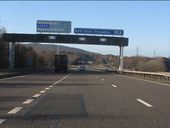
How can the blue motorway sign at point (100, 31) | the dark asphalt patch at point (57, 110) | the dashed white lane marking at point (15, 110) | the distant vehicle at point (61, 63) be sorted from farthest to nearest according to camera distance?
the blue motorway sign at point (100, 31) → the distant vehicle at point (61, 63) → the dashed white lane marking at point (15, 110) → the dark asphalt patch at point (57, 110)

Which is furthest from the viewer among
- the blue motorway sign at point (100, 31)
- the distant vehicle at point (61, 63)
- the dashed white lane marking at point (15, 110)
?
the blue motorway sign at point (100, 31)

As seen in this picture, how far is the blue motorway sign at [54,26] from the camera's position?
85.1 meters

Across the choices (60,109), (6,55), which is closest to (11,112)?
(60,109)

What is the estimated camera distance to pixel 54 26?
85375 millimetres

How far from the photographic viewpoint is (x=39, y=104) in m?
16.6

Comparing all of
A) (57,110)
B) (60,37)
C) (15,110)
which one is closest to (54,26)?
(60,37)

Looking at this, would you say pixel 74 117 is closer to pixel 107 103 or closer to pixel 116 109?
pixel 116 109

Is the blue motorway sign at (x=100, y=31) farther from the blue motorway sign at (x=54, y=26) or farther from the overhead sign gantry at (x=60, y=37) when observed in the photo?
the blue motorway sign at (x=54, y=26)

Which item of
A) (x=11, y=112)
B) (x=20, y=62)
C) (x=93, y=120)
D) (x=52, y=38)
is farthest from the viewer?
(x=20, y=62)

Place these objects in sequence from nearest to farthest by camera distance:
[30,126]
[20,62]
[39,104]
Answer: [30,126] → [39,104] → [20,62]

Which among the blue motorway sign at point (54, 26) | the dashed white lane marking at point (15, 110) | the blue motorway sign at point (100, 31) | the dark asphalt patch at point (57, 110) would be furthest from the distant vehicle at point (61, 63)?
the dashed white lane marking at point (15, 110)

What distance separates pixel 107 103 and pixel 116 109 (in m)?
2.21

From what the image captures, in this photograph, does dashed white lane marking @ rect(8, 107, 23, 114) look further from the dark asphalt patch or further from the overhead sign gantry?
the overhead sign gantry

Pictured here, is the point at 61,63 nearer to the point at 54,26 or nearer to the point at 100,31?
the point at 54,26
